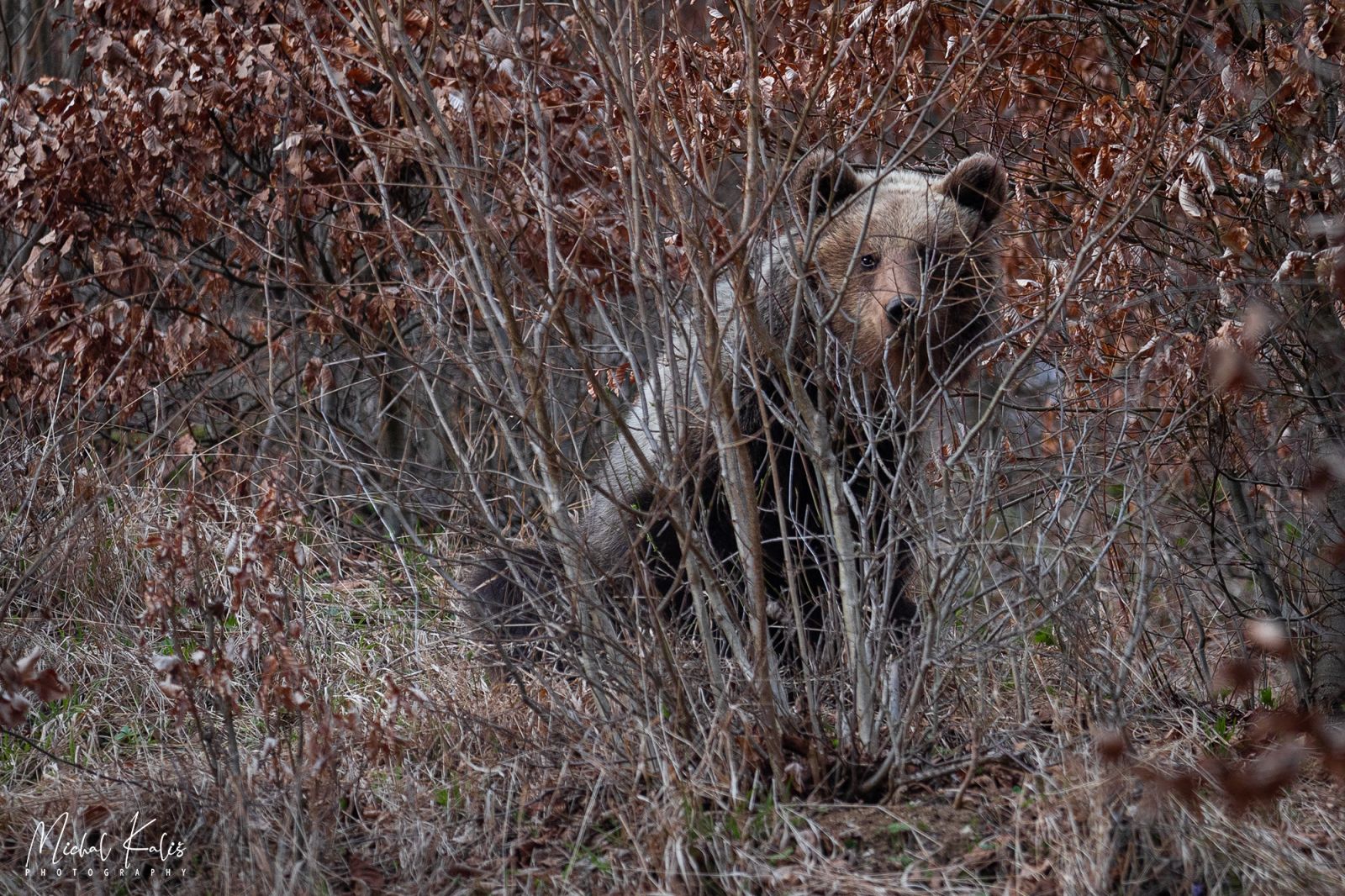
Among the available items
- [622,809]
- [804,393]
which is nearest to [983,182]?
[804,393]

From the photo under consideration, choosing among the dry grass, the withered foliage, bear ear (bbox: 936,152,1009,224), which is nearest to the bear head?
bear ear (bbox: 936,152,1009,224)

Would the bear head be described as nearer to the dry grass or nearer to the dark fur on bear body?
the dark fur on bear body

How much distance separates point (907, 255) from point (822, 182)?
67 centimetres

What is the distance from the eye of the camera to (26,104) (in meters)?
→ 6.46

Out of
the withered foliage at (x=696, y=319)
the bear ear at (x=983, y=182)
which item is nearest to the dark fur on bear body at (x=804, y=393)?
the bear ear at (x=983, y=182)

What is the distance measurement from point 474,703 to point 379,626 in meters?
1.24

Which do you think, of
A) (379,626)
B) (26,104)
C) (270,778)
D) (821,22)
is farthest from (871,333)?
(26,104)

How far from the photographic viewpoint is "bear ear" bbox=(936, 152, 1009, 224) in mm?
4754

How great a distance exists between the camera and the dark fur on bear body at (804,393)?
3.27 meters

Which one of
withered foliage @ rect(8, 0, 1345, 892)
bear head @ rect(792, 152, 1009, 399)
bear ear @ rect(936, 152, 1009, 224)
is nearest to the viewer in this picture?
withered foliage @ rect(8, 0, 1345, 892)

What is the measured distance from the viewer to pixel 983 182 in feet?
16.0

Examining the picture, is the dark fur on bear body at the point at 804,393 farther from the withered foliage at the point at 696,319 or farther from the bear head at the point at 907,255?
the withered foliage at the point at 696,319

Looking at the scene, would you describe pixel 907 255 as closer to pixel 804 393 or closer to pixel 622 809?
pixel 804 393

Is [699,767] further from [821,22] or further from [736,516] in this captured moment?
[821,22]
